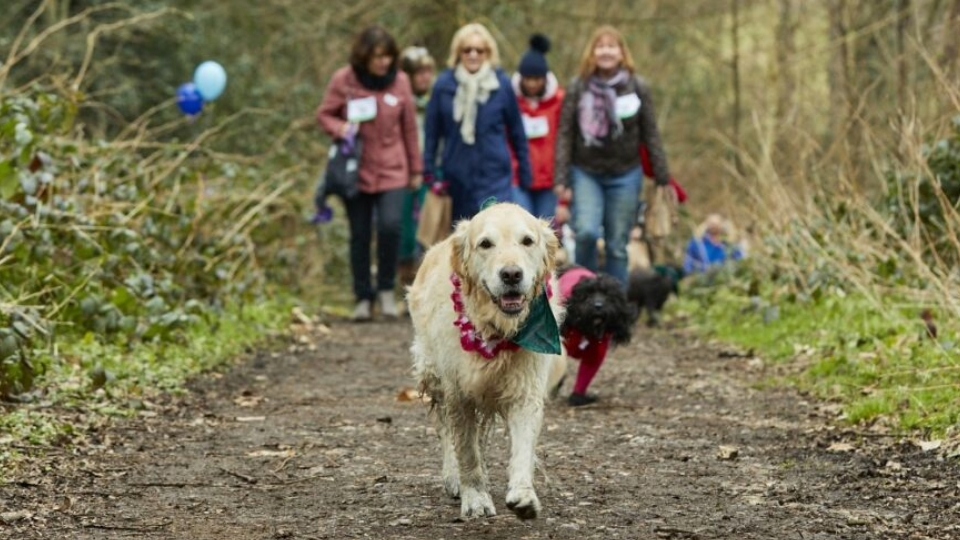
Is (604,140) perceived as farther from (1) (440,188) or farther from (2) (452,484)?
(2) (452,484)

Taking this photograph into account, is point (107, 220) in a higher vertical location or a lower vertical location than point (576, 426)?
higher

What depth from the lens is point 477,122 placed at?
11.3 meters

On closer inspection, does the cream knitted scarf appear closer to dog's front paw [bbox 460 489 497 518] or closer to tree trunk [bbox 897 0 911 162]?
tree trunk [bbox 897 0 911 162]

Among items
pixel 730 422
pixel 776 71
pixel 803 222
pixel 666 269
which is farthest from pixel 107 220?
pixel 776 71

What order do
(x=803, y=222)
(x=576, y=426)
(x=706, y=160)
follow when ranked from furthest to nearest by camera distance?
(x=706, y=160) < (x=803, y=222) < (x=576, y=426)

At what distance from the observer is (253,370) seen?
9.77 m

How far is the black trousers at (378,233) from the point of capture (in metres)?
12.4

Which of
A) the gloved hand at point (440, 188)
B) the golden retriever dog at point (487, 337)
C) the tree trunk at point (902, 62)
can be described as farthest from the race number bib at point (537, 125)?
the golden retriever dog at point (487, 337)

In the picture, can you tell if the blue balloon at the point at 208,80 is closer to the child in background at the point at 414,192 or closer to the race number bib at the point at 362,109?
the race number bib at the point at 362,109

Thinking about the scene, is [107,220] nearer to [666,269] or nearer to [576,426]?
[576,426]

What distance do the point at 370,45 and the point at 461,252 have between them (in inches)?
272

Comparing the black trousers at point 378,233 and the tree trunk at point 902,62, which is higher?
the tree trunk at point 902,62

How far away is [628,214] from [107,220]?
148 inches

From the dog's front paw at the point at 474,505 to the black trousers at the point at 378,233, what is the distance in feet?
23.3
